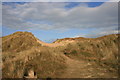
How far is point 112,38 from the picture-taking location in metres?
17.9

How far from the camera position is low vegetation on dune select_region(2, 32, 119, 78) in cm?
1099

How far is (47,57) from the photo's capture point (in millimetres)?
13008

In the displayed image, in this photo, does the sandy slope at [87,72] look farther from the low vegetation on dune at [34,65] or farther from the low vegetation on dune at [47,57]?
the low vegetation on dune at [34,65]

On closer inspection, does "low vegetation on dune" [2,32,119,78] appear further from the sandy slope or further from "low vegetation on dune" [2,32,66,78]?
the sandy slope

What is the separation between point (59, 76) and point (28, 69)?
2.78 metres

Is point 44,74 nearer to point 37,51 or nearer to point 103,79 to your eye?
point 37,51

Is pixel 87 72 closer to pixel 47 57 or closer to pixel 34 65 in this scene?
pixel 47 57

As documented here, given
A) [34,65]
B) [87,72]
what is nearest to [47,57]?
[34,65]

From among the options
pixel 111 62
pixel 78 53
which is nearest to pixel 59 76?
pixel 111 62

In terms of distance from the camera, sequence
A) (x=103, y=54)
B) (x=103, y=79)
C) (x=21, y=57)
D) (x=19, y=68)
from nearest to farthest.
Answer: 1. (x=103, y=79)
2. (x=19, y=68)
3. (x=21, y=57)
4. (x=103, y=54)

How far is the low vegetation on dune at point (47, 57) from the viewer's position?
11.0 metres

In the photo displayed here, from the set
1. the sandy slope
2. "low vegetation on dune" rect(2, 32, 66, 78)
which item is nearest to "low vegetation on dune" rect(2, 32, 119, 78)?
"low vegetation on dune" rect(2, 32, 66, 78)

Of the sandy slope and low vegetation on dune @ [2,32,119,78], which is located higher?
low vegetation on dune @ [2,32,119,78]

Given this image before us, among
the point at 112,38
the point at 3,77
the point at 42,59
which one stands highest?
→ the point at 112,38
